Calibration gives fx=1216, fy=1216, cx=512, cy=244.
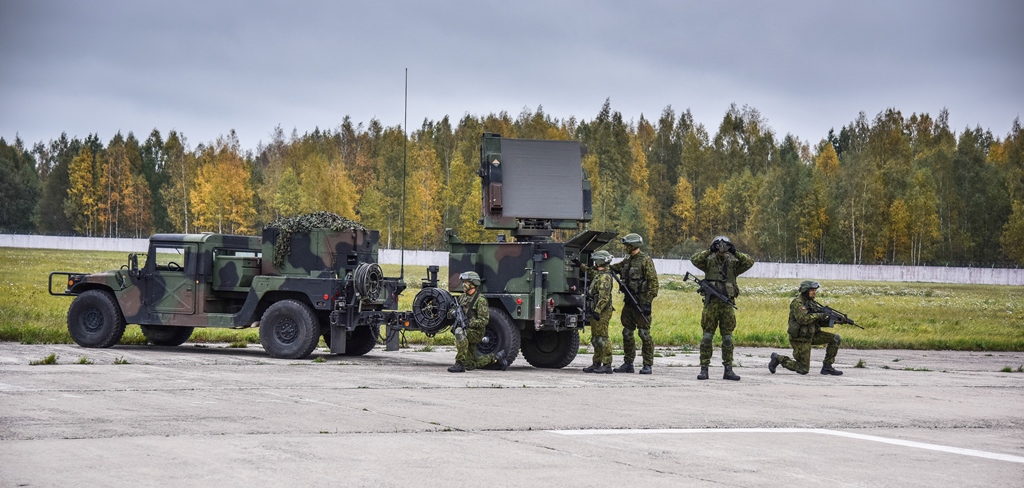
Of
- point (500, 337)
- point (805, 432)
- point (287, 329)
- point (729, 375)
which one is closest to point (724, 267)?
point (729, 375)

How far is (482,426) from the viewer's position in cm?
1082

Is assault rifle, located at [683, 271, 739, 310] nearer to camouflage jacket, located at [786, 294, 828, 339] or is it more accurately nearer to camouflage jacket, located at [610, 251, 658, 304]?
camouflage jacket, located at [610, 251, 658, 304]

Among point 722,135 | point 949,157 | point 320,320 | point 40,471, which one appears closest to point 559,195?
point 320,320

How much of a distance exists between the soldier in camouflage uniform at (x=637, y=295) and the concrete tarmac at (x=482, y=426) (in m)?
0.56

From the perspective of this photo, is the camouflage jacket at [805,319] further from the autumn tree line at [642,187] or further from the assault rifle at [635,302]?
the autumn tree line at [642,187]

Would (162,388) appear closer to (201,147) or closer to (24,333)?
(24,333)

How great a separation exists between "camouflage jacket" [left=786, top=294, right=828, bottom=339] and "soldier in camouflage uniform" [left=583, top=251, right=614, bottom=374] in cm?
271

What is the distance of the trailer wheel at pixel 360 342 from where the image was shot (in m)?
20.1

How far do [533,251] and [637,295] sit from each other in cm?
166

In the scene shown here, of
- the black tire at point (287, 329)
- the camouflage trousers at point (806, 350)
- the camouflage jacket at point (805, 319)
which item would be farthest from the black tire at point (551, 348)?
the black tire at point (287, 329)

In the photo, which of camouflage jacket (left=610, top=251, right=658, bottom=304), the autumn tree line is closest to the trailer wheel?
camouflage jacket (left=610, top=251, right=658, bottom=304)

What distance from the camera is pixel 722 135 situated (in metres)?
119

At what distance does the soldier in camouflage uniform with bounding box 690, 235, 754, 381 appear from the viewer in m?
16.9

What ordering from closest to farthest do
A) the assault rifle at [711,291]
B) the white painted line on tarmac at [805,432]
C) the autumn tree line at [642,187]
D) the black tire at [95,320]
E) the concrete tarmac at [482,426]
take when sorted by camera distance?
the concrete tarmac at [482,426] → the white painted line on tarmac at [805,432] → the assault rifle at [711,291] → the black tire at [95,320] → the autumn tree line at [642,187]
